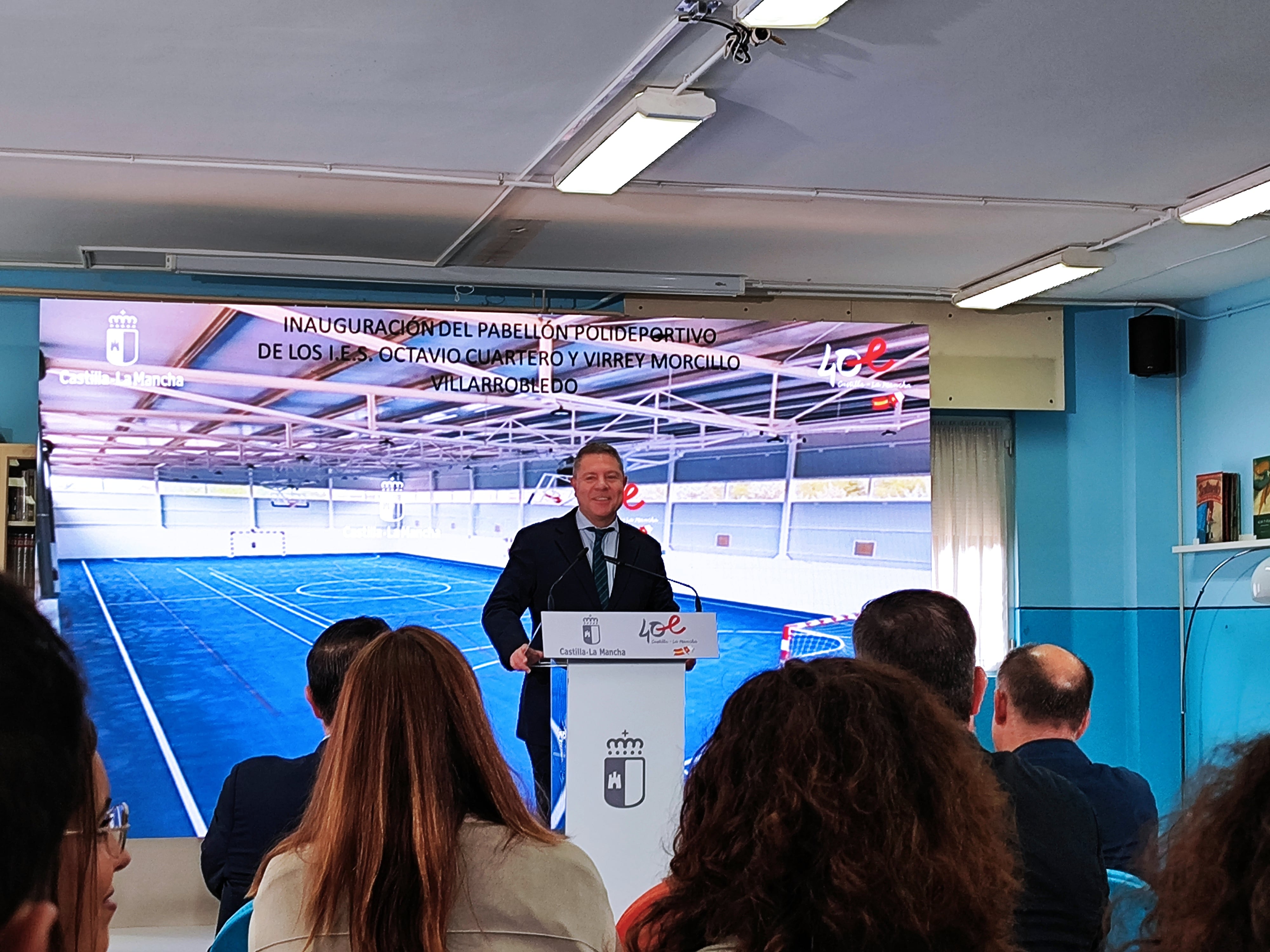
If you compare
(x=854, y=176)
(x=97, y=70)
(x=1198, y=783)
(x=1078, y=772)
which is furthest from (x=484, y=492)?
(x=1198, y=783)

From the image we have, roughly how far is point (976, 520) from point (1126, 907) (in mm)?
5830

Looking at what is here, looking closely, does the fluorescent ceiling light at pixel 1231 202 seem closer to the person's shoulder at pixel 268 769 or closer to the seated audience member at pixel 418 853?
the person's shoulder at pixel 268 769

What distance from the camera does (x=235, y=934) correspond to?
2080mm

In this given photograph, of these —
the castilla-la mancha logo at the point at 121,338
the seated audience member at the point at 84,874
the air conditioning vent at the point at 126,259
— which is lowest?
the seated audience member at the point at 84,874

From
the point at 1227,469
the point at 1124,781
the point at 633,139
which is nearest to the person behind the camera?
the point at 1124,781

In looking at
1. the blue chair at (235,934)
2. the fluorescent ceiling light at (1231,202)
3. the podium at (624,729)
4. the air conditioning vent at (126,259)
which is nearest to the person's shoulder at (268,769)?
the blue chair at (235,934)

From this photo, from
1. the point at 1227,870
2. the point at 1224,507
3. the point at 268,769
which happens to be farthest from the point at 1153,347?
the point at 1227,870

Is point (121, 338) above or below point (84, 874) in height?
above

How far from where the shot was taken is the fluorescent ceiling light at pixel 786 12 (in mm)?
3350

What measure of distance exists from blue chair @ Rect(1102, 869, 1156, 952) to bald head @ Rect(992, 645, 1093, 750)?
50 cm

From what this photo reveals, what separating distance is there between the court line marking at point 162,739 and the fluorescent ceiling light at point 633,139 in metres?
2.77

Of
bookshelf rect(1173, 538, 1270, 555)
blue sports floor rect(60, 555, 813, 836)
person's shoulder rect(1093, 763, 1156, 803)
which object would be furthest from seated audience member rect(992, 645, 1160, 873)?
bookshelf rect(1173, 538, 1270, 555)

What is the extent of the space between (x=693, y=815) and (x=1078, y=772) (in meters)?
1.43

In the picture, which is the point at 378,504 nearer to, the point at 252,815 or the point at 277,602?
the point at 277,602
